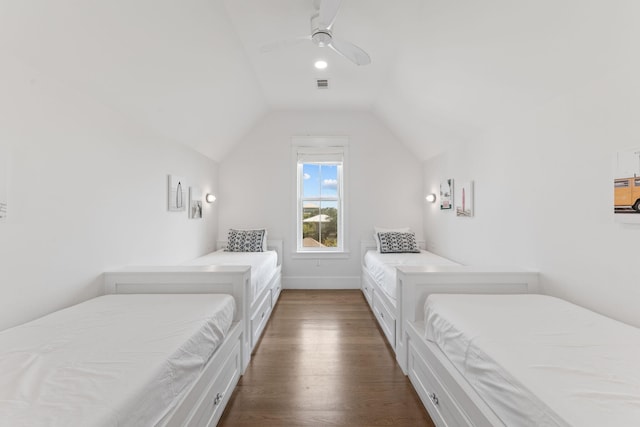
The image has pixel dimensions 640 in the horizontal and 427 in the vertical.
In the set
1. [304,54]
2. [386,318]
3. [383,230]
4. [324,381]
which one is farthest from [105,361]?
[383,230]

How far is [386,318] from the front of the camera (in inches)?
104

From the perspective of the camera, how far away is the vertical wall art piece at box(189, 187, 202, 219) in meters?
3.37

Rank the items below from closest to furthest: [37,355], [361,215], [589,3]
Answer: [37,355] → [589,3] → [361,215]

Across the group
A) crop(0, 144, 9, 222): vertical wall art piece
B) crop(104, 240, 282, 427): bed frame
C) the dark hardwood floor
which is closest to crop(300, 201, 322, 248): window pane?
the dark hardwood floor

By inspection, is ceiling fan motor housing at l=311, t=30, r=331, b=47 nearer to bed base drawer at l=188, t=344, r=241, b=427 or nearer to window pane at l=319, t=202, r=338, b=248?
bed base drawer at l=188, t=344, r=241, b=427

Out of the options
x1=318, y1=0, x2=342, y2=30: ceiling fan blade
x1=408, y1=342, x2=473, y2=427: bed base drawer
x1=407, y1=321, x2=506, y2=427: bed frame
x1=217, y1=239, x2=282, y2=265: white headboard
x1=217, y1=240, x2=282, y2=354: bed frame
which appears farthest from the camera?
x1=217, y1=239, x2=282, y2=265: white headboard

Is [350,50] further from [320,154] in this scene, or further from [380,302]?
[380,302]

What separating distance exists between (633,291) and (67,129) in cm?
319

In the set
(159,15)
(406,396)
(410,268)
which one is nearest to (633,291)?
(410,268)

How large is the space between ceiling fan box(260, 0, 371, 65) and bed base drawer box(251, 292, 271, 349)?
2195 millimetres

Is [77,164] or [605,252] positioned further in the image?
[77,164]

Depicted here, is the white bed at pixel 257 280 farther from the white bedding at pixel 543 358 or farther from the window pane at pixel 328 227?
the white bedding at pixel 543 358

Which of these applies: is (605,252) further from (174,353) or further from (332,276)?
→ (332,276)

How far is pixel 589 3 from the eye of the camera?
1.32 meters
